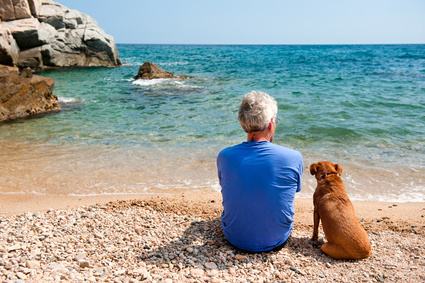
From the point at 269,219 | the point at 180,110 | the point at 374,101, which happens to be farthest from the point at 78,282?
the point at 374,101

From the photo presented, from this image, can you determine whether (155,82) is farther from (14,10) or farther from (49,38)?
(14,10)

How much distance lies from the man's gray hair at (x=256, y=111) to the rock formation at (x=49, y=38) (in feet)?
77.9

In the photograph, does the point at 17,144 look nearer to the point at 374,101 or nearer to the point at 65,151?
the point at 65,151

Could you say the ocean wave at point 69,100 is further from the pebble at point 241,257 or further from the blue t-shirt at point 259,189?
the pebble at point 241,257

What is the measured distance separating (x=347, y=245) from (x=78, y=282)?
2414 millimetres

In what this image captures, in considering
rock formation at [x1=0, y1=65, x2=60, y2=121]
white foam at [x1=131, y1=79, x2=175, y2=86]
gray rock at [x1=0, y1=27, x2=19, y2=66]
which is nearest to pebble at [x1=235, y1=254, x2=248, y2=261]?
rock formation at [x1=0, y1=65, x2=60, y2=121]

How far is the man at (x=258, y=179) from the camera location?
2.95 m

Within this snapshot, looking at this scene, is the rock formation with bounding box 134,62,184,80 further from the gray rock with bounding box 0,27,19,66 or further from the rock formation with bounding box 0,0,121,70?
the rock formation with bounding box 0,0,121,70

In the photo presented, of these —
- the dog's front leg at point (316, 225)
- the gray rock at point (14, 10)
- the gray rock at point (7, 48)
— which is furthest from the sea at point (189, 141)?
the gray rock at point (14, 10)

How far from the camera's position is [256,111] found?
9.64ft

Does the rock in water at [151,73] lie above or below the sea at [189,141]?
above

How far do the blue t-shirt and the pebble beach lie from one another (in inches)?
9.2

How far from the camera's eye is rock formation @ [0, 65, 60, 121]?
10.7 meters

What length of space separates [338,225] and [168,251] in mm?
1688
